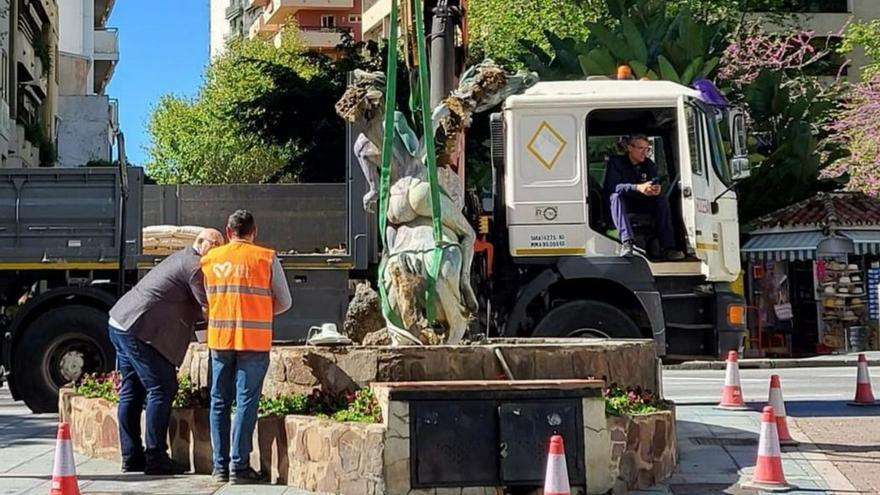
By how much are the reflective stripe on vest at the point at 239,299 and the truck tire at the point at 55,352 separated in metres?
5.15

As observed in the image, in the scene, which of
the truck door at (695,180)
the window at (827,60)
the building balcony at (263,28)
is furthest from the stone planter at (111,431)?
the building balcony at (263,28)

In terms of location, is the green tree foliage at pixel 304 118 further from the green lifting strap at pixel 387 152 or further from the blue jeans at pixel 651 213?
the green lifting strap at pixel 387 152

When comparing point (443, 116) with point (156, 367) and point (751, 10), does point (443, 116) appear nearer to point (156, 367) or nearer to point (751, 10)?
point (156, 367)

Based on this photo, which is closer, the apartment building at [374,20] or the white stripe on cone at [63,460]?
the white stripe on cone at [63,460]

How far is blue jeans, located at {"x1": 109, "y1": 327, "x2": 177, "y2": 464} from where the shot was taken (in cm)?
818

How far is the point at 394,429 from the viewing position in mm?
7109

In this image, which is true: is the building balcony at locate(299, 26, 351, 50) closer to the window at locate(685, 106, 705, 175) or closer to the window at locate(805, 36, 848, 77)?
the window at locate(805, 36, 848, 77)

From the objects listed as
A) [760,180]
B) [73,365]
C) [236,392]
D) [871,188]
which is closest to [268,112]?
[760,180]

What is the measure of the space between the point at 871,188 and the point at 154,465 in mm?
19695

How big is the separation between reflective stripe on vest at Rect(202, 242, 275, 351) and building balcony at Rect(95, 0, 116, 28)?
175ft

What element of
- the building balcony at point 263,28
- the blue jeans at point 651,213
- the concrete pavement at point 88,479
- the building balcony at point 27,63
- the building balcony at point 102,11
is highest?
the building balcony at point 263,28

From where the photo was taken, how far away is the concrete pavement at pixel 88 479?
7578 mm

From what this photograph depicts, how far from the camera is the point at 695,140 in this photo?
467 inches

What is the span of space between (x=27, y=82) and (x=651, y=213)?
24798 mm
